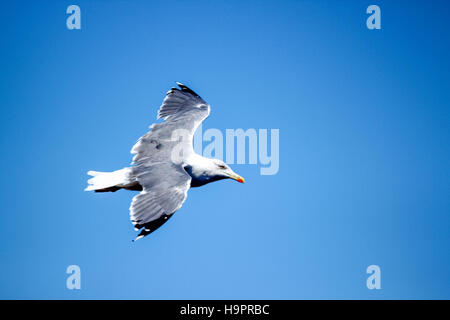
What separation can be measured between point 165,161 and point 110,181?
29.0 inches

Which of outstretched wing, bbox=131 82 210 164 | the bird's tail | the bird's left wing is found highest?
outstretched wing, bbox=131 82 210 164

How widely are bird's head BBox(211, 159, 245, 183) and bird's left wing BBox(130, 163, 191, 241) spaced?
0.62 meters

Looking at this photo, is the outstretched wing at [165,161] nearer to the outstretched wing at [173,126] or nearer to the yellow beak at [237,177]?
the outstretched wing at [173,126]

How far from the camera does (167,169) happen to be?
5180 mm

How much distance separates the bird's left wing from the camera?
4539 millimetres

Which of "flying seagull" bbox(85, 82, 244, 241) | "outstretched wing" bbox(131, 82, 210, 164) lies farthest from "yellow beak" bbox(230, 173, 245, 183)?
"outstretched wing" bbox(131, 82, 210, 164)

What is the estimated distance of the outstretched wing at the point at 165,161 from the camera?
4.64 metres

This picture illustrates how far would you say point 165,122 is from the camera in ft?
19.8

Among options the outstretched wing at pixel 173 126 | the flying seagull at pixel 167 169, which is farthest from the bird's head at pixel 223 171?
the outstretched wing at pixel 173 126

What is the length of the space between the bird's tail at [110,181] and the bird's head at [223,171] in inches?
41.9

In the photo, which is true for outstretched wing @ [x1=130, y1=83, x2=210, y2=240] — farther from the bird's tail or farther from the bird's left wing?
the bird's tail

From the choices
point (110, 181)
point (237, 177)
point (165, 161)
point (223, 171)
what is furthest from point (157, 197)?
point (237, 177)

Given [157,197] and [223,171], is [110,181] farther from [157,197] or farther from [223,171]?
[223,171]

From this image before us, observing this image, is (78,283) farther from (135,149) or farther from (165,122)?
(165,122)
